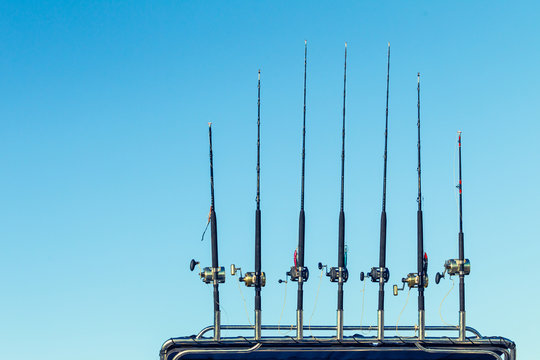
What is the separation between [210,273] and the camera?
16453 mm

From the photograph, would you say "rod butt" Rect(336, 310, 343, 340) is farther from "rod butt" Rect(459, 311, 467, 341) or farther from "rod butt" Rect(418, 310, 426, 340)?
"rod butt" Rect(459, 311, 467, 341)

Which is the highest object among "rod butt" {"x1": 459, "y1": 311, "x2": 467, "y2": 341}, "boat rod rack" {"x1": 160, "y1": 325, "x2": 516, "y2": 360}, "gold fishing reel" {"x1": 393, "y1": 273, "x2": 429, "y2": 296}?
"gold fishing reel" {"x1": 393, "y1": 273, "x2": 429, "y2": 296}

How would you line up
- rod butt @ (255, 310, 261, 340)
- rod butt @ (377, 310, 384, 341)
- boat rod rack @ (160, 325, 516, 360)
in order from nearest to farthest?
boat rod rack @ (160, 325, 516, 360) < rod butt @ (255, 310, 261, 340) < rod butt @ (377, 310, 384, 341)

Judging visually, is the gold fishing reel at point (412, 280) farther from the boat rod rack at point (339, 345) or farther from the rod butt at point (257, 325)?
the rod butt at point (257, 325)

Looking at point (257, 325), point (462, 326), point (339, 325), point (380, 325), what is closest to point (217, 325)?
point (257, 325)

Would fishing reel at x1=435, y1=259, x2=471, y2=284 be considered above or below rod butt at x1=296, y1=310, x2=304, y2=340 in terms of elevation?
above

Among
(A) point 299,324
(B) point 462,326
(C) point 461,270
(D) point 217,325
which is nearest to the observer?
(D) point 217,325

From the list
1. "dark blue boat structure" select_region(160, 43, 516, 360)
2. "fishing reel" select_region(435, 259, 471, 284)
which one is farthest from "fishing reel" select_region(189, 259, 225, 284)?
"fishing reel" select_region(435, 259, 471, 284)

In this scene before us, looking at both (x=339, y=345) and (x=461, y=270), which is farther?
(x=461, y=270)

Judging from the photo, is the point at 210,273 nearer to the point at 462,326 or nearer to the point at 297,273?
the point at 297,273

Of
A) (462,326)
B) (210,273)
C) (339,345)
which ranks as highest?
(210,273)

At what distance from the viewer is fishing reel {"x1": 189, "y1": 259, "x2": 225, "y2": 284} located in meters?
16.5

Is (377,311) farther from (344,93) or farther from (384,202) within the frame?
(344,93)

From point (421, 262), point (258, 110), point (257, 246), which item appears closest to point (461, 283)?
point (421, 262)
